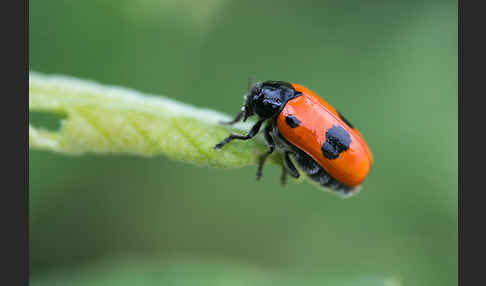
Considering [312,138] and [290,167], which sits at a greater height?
[312,138]

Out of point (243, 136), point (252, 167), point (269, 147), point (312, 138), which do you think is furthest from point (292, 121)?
point (252, 167)

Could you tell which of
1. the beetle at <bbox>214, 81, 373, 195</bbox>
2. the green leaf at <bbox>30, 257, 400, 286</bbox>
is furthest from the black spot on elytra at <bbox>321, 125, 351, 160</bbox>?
the green leaf at <bbox>30, 257, 400, 286</bbox>

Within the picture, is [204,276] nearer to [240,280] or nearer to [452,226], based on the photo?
[240,280]

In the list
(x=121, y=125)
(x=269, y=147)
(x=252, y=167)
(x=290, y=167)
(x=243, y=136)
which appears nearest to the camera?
(x=121, y=125)

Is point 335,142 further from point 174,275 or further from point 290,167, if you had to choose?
point 174,275

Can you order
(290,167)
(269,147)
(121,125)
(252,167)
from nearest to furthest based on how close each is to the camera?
(121,125) → (269,147) → (290,167) → (252,167)

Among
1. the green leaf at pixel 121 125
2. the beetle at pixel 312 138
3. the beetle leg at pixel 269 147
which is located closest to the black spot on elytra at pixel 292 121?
the beetle at pixel 312 138
